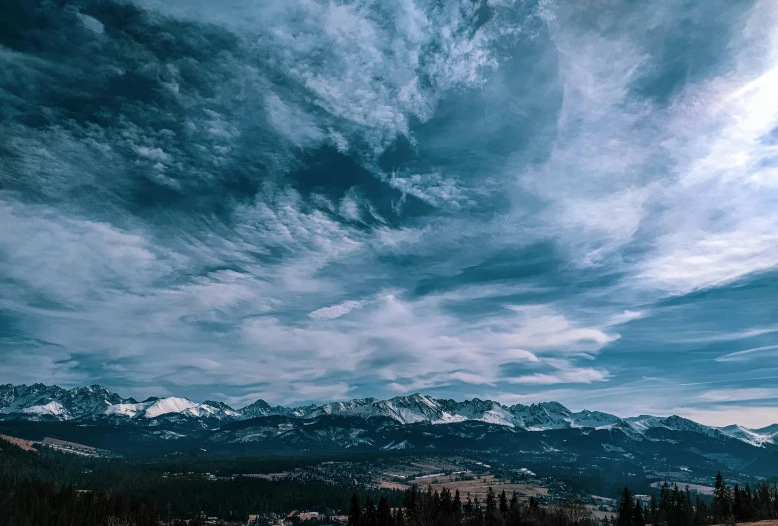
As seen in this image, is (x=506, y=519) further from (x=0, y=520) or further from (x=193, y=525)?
(x=0, y=520)

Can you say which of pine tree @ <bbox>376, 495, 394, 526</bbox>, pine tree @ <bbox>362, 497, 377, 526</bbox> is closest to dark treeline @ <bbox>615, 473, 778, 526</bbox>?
pine tree @ <bbox>376, 495, 394, 526</bbox>

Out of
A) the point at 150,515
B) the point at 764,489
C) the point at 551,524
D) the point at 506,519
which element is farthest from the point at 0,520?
the point at 764,489

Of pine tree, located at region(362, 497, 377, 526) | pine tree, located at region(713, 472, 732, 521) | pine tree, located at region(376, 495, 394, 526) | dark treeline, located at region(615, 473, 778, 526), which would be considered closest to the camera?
dark treeline, located at region(615, 473, 778, 526)

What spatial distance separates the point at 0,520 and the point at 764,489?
258 meters

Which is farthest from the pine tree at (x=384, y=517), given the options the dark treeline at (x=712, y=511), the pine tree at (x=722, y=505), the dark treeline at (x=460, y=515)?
the pine tree at (x=722, y=505)

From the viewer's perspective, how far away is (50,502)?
182m

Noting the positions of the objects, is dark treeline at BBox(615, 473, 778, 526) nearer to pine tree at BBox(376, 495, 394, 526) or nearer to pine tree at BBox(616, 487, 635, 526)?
pine tree at BBox(616, 487, 635, 526)

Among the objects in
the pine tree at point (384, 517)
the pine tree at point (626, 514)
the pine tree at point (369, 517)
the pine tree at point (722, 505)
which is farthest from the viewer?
the pine tree at point (369, 517)

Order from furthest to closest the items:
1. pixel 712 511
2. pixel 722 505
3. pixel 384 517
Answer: pixel 712 511 < pixel 722 505 < pixel 384 517

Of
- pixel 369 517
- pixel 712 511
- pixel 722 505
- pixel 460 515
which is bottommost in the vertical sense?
pixel 369 517

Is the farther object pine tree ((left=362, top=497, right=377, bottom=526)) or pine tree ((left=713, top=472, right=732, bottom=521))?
pine tree ((left=362, top=497, right=377, bottom=526))

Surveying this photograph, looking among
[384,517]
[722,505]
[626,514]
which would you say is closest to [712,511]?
[722,505]

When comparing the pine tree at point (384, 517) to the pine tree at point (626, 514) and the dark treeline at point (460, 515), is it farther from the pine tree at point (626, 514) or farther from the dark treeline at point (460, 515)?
the pine tree at point (626, 514)

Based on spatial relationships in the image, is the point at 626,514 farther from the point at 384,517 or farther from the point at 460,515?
the point at 384,517
